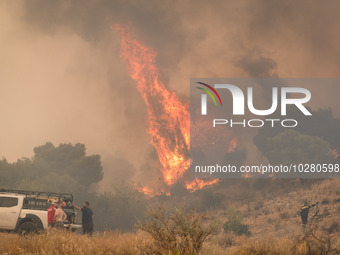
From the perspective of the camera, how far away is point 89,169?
5741 cm

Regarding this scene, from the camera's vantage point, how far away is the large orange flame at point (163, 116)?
7725 cm

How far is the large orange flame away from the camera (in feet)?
253

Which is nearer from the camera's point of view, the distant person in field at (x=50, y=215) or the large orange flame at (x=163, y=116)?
the distant person in field at (x=50, y=215)

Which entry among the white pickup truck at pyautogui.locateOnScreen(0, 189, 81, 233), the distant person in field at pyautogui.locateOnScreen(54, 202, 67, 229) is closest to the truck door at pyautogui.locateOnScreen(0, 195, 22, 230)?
the white pickup truck at pyautogui.locateOnScreen(0, 189, 81, 233)

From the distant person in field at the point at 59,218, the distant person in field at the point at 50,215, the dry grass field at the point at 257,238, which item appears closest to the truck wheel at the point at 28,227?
the distant person in field at the point at 50,215

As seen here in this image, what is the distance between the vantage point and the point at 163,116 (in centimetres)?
8006

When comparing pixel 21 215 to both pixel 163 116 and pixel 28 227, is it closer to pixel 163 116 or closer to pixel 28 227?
pixel 28 227

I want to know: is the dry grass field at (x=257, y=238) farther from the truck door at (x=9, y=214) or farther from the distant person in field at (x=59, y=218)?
the distant person in field at (x=59, y=218)

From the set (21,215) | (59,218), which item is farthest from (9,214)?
(59,218)

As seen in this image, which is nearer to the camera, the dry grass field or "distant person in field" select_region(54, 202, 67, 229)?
the dry grass field

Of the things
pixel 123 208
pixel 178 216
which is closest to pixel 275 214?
pixel 123 208

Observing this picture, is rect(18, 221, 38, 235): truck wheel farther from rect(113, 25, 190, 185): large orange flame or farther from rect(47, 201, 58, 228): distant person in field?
rect(113, 25, 190, 185): large orange flame

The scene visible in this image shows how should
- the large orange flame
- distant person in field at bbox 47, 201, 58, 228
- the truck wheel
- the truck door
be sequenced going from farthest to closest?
the large orange flame → the truck door → the truck wheel → distant person in field at bbox 47, 201, 58, 228

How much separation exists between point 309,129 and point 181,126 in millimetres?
21847
